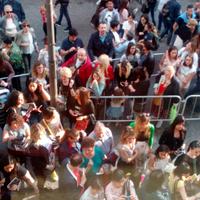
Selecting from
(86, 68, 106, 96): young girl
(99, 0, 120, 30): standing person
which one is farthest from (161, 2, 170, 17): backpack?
(86, 68, 106, 96): young girl

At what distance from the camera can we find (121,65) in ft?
27.3

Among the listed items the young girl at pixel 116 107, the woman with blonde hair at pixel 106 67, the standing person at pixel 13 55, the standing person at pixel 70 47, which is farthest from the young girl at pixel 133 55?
the standing person at pixel 13 55

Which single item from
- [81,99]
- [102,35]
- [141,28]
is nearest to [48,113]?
[81,99]

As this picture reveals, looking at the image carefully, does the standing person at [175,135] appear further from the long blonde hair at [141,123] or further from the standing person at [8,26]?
the standing person at [8,26]

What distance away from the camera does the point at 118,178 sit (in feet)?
20.8

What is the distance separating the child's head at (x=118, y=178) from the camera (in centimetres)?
634

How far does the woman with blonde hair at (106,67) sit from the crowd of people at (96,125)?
0.02 meters

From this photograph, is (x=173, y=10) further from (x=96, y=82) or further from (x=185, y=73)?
(x=96, y=82)

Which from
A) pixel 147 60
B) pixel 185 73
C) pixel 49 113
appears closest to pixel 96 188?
pixel 49 113

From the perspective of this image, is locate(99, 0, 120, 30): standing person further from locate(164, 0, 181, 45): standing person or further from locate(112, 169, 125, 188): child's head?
locate(112, 169, 125, 188): child's head

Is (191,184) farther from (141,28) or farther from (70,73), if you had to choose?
(141,28)

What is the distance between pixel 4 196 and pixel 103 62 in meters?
2.84

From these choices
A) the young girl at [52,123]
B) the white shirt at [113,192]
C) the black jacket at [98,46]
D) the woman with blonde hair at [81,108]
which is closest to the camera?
the white shirt at [113,192]

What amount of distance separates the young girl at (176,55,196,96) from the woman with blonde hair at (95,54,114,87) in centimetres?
133
